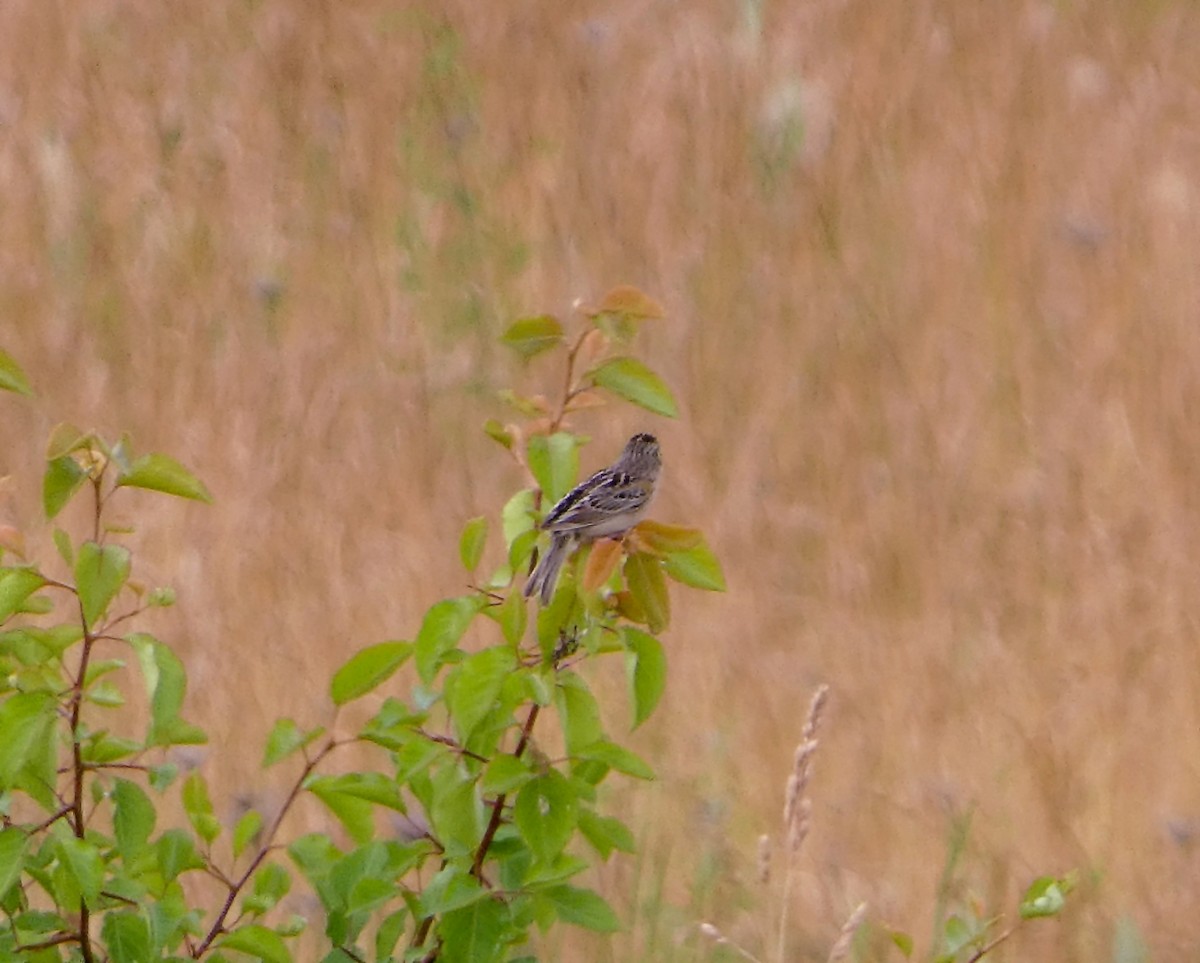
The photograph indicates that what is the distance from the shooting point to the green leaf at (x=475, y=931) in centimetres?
234

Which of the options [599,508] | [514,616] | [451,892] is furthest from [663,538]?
[599,508]

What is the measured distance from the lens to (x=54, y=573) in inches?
206

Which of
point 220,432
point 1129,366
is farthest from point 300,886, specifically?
point 1129,366

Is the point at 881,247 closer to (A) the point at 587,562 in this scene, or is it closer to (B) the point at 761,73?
(B) the point at 761,73

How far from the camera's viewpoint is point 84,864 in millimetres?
2230

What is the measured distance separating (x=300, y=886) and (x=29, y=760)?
2.06 m

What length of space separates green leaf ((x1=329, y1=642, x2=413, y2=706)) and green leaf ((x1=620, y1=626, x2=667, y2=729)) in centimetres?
25

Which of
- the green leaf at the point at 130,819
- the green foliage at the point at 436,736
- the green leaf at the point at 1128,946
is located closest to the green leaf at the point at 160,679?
the green foliage at the point at 436,736

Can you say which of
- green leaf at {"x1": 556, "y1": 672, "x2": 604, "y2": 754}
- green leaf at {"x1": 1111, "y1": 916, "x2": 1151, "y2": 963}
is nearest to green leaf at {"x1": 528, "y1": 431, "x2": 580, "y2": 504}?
green leaf at {"x1": 556, "y1": 672, "x2": 604, "y2": 754}

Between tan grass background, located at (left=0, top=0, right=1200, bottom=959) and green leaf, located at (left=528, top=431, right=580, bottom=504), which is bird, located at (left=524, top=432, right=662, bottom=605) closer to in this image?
green leaf, located at (left=528, top=431, right=580, bottom=504)

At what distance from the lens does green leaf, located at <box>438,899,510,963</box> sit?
7.66 feet

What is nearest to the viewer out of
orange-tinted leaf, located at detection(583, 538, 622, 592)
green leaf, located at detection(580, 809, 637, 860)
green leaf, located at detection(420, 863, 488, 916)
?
orange-tinted leaf, located at detection(583, 538, 622, 592)

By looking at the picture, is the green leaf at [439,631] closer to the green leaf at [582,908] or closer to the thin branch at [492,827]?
the thin branch at [492,827]

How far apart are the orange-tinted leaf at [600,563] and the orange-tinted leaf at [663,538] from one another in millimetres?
31
